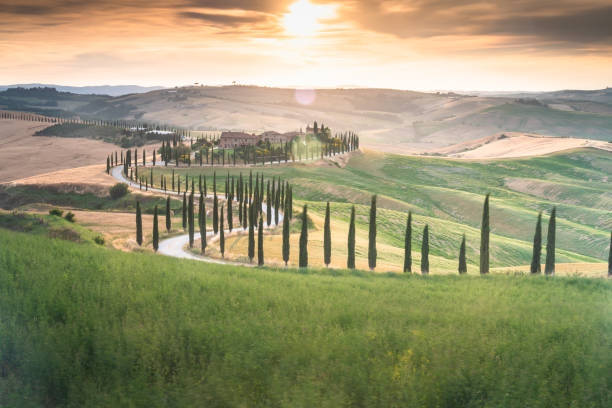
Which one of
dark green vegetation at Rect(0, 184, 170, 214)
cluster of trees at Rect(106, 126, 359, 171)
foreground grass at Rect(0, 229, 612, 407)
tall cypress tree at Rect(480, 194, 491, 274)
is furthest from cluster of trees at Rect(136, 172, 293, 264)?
cluster of trees at Rect(106, 126, 359, 171)

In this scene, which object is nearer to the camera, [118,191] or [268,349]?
[268,349]

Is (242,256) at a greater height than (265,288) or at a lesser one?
lesser

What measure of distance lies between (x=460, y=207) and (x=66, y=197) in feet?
362

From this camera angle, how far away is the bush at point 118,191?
117812 millimetres

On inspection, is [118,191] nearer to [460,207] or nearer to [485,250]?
[485,250]

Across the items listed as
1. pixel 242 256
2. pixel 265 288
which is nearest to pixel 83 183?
pixel 242 256

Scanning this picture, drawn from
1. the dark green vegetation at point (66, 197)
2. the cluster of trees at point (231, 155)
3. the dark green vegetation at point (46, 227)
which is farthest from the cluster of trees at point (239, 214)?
the cluster of trees at point (231, 155)

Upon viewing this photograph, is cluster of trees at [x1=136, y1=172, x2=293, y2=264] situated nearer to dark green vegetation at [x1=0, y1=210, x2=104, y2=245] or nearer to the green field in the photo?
dark green vegetation at [x1=0, y1=210, x2=104, y2=245]

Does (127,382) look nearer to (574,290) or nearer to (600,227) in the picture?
(574,290)

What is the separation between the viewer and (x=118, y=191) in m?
118

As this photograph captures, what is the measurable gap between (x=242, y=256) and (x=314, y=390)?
50.7 m

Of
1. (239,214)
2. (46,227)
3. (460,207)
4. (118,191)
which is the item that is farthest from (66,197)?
(460,207)

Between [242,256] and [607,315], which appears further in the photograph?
[242,256]

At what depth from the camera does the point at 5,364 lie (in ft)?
38.4
